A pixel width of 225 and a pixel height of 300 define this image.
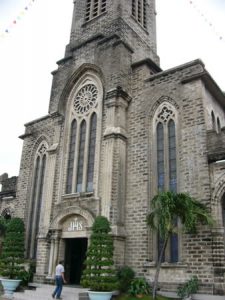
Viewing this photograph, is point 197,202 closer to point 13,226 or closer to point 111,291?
point 111,291

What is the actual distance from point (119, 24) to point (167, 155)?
939cm

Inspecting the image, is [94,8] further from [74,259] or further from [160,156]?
[74,259]

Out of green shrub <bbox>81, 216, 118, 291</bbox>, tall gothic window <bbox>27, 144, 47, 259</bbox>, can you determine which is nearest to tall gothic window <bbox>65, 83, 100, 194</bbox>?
tall gothic window <bbox>27, 144, 47, 259</bbox>

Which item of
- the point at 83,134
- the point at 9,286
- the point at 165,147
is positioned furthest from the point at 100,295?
the point at 83,134

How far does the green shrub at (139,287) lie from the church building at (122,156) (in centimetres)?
91

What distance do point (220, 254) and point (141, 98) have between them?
8.89 m

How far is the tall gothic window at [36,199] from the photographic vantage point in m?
19.6

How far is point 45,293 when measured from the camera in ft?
47.5

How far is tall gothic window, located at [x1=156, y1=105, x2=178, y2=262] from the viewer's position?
47.5 feet

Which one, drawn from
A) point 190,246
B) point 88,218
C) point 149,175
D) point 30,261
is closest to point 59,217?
point 88,218

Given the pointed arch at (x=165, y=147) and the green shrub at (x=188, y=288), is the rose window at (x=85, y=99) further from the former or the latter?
the green shrub at (x=188, y=288)

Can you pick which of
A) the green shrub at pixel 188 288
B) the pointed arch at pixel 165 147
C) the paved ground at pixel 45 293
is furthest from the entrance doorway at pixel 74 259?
the green shrub at pixel 188 288

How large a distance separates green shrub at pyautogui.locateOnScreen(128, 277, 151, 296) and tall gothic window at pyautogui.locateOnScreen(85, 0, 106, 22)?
17.2 metres

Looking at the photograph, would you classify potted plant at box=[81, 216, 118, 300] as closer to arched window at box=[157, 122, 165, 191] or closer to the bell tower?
arched window at box=[157, 122, 165, 191]
